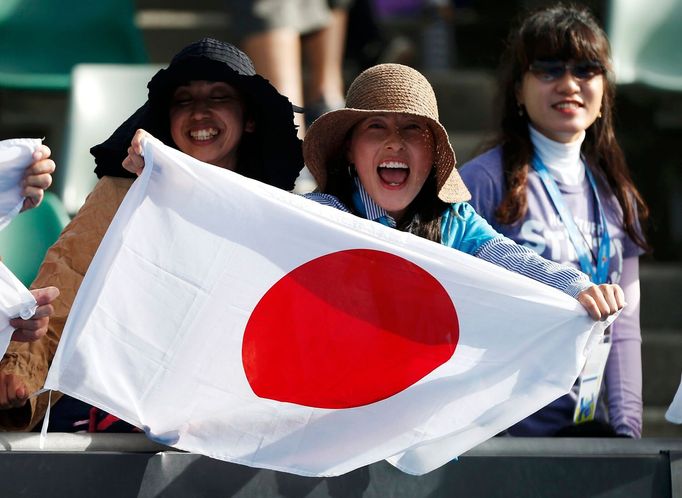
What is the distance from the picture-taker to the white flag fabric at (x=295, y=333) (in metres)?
2.48

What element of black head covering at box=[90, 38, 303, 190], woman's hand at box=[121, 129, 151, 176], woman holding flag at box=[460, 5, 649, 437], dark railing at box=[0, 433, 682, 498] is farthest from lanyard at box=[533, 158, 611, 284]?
woman's hand at box=[121, 129, 151, 176]

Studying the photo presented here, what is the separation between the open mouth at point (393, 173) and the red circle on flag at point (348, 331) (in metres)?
0.38

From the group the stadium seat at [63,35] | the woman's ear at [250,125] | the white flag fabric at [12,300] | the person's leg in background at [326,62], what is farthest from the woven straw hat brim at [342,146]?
the stadium seat at [63,35]

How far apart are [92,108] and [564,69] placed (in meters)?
2.05

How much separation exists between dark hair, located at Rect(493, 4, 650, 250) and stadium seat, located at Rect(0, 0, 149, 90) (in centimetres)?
251

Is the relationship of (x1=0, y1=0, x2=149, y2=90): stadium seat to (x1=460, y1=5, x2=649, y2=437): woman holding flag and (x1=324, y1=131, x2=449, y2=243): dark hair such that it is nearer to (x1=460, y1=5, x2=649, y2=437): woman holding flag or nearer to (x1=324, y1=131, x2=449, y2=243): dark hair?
(x1=460, y1=5, x2=649, y2=437): woman holding flag

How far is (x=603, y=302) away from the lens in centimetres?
251

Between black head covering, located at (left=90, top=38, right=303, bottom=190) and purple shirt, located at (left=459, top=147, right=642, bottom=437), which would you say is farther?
purple shirt, located at (left=459, top=147, right=642, bottom=437)

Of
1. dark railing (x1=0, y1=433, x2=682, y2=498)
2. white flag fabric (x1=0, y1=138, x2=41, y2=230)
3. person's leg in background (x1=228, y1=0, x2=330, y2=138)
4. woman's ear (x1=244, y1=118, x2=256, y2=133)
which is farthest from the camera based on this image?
person's leg in background (x1=228, y1=0, x2=330, y2=138)

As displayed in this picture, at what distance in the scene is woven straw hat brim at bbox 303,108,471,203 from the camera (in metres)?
2.86

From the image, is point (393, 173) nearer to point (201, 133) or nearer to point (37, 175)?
point (201, 133)

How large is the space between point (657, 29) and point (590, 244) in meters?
2.48

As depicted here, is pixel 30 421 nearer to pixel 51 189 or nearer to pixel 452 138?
pixel 51 189

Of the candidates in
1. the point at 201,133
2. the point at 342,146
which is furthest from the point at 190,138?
the point at 342,146
